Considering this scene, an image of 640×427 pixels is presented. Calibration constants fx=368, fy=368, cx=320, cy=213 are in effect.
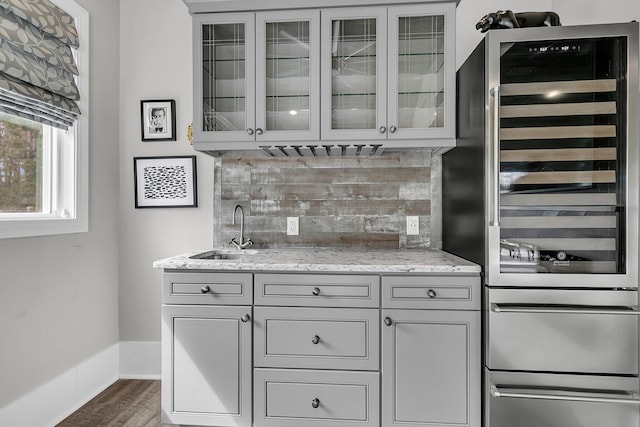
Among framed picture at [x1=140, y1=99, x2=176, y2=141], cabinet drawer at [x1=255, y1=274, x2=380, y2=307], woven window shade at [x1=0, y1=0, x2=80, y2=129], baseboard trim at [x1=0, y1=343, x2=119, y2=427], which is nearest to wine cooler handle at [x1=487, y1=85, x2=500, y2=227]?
cabinet drawer at [x1=255, y1=274, x2=380, y2=307]

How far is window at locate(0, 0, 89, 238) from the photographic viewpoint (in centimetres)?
194

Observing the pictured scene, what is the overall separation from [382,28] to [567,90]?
39.8 inches

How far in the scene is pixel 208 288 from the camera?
1.93m

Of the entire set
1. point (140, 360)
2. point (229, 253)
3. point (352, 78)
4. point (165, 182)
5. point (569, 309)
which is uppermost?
point (352, 78)

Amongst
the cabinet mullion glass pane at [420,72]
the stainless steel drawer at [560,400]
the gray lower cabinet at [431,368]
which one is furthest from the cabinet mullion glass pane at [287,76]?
the stainless steel drawer at [560,400]

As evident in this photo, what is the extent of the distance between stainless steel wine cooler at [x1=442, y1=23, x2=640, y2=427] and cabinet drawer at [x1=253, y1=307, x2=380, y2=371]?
575mm

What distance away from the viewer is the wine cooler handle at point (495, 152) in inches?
66.6

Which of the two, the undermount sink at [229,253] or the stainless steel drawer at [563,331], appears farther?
the undermount sink at [229,253]

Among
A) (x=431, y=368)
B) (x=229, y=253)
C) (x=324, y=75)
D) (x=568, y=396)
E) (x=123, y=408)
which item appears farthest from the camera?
(x=229, y=253)

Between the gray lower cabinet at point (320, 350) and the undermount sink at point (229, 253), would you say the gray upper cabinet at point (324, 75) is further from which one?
the gray lower cabinet at point (320, 350)

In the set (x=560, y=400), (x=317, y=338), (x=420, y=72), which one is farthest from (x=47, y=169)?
(x=560, y=400)

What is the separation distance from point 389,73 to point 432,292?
1.24 meters

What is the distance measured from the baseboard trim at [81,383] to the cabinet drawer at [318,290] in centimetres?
134

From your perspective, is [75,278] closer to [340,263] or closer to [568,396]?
[340,263]
